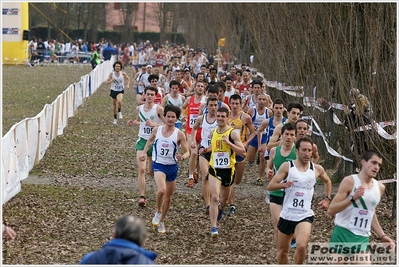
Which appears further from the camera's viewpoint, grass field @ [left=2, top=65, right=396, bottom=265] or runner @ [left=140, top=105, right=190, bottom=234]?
runner @ [left=140, top=105, right=190, bottom=234]

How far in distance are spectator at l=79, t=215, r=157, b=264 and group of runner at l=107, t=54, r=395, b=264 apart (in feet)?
10.1

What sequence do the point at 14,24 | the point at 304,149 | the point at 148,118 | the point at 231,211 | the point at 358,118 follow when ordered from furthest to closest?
the point at 14,24
the point at 148,118
the point at 231,211
the point at 358,118
the point at 304,149

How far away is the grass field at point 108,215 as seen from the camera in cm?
1054

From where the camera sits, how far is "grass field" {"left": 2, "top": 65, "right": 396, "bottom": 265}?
1054 cm

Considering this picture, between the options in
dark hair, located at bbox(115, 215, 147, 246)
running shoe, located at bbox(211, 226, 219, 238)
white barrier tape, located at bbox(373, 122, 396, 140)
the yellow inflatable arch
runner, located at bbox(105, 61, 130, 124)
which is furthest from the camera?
the yellow inflatable arch

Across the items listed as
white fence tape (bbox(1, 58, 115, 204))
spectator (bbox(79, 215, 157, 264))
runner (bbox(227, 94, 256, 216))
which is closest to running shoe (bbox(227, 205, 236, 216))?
runner (bbox(227, 94, 256, 216))

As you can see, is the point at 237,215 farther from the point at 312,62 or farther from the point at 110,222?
the point at 312,62

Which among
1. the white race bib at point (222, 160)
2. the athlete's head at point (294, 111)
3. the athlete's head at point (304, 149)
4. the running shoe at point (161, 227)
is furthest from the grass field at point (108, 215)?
the athlete's head at point (304, 149)

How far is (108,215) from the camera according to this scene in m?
12.7

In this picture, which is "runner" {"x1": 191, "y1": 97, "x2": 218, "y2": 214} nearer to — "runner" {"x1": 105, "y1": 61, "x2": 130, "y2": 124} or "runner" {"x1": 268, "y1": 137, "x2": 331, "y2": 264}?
"runner" {"x1": 268, "y1": 137, "x2": 331, "y2": 264}

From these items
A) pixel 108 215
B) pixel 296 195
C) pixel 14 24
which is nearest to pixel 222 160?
pixel 108 215

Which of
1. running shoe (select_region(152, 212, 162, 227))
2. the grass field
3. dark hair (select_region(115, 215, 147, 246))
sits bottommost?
the grass field

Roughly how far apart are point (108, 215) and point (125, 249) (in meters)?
7.47

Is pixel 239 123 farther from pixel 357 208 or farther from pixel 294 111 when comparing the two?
pixel 357 208
